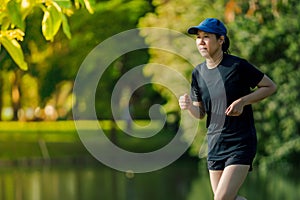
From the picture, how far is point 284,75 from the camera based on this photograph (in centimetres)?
3241

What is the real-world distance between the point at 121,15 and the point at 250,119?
3430cm

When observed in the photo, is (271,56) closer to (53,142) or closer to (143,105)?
(143,105)

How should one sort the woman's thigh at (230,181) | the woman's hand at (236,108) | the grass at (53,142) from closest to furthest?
the woman's hand at (236,108) < the woman's thigh at (230,181) < the grass at (53,142)

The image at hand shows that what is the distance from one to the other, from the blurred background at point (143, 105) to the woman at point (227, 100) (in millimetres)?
8142

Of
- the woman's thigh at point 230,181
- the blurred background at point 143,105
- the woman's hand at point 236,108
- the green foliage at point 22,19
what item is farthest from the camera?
the blurred background at point 143,105

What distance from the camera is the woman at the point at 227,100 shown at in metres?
7.27

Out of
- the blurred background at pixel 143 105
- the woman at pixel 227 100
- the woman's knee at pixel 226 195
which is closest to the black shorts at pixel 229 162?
the woman at pixel 227 100

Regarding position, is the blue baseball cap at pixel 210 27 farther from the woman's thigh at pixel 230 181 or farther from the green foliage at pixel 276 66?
the green foliage at pixel 276 66

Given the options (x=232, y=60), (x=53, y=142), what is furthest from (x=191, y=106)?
(x=53, y=142)

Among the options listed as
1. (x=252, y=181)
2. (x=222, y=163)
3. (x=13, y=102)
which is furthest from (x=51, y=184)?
(x=13, y=102)

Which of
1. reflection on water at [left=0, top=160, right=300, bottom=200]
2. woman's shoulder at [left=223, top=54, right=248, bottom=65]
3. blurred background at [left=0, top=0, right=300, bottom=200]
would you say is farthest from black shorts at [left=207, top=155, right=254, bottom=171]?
reflection on water at [left=0, top=160, right=300, bottom=200]

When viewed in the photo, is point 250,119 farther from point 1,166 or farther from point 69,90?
point 69,90

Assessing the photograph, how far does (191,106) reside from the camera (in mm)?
7531

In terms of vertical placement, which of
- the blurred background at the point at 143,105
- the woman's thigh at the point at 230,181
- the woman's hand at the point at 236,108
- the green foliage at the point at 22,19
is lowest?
the blurred background at the point at 143,105
